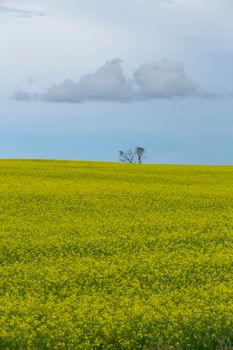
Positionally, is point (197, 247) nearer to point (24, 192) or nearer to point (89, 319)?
point (89, 319)

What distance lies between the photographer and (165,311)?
37.0 feet

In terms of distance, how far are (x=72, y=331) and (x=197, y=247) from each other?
794cm

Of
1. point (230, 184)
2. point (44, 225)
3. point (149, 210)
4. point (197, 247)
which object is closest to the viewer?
point (197, 247)

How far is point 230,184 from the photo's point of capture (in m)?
33.9

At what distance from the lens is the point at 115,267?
1477 centimetres

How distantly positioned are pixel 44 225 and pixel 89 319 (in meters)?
9.56

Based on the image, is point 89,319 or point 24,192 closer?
point 89,319

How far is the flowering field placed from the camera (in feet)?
34.4

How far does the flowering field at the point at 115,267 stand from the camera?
1049cm

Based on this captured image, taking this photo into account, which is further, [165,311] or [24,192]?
[24,192]

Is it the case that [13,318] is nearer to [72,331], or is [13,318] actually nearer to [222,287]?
[72,331]

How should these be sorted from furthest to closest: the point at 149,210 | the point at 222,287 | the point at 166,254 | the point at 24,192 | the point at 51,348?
1. the point at 24,192
2. the point at 149,210
3. the point at 166,254
4. the point at 222,287
5. the point at 51,348

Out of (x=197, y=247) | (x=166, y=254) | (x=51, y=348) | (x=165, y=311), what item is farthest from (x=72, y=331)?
(x=197, y=247)

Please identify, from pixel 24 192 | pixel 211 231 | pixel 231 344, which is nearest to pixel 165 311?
pixel 231 344
